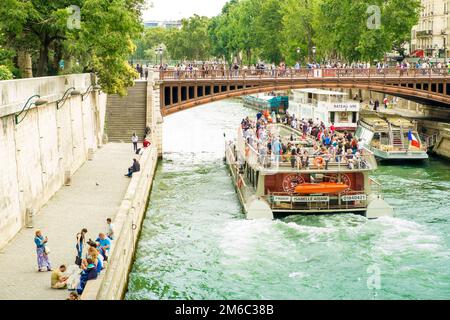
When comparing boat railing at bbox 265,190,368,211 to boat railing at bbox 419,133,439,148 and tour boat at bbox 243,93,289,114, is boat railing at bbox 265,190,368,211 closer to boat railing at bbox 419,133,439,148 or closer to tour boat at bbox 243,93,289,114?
boat railing at bbox 419,133,439,148

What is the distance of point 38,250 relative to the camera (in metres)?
21.5

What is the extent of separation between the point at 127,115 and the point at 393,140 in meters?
17.8

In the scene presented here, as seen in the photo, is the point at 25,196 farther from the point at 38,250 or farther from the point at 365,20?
the point at 365,20

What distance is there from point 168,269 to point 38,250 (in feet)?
21.1

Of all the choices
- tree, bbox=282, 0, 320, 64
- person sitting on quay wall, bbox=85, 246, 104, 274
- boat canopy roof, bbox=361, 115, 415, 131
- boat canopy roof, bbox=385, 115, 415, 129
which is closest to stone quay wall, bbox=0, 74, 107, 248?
person sitting on quay wall, bbox=85, 246, 104, 274

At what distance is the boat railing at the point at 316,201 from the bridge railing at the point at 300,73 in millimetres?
23565

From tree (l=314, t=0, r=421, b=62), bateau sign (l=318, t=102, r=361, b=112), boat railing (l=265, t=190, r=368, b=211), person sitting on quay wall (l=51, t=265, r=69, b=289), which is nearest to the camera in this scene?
person sitting on quay wall (l=51, t=265, r=69, b=289)

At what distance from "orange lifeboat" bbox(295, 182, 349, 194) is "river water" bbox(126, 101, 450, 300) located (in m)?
1.14

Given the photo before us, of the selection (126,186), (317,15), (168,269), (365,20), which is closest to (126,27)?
(126,186)

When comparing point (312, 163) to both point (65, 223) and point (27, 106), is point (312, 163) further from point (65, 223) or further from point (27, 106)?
point (27, 106)

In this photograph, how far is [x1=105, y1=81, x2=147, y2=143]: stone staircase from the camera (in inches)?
2024

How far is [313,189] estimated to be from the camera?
33469 millimetres

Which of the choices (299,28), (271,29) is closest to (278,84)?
(299,28)

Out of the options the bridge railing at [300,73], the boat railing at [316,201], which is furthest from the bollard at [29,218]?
the bridge railing at [300,73]
